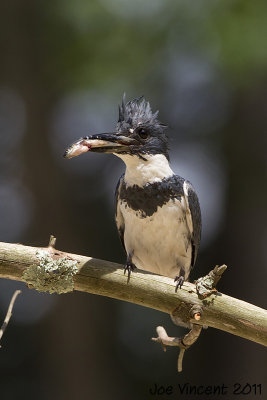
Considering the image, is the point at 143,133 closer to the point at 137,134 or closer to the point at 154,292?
the point at 137,134

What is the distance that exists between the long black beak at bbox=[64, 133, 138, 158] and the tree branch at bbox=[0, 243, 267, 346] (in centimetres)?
58

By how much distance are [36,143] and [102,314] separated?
2207 millimetres

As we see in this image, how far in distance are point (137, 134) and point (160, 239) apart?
0.72 meters

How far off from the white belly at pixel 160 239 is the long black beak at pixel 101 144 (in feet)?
1.47

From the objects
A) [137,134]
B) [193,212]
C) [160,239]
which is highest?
[137,134]

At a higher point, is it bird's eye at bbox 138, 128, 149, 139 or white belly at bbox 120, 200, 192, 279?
bird's eye at bbox 138, 128, 149, 139

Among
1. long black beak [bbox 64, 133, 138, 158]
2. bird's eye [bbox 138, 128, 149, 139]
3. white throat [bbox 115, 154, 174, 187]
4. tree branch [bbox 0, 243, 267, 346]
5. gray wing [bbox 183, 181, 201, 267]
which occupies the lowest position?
tree branch [bbox 0, 243, 267, 346]

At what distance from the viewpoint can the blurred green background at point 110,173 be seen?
689 centimetres

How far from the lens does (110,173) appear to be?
25.3 feet

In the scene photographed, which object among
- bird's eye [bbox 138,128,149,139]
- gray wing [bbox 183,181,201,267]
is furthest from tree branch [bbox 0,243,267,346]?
bird's eye [bbox 138,128,149,139]

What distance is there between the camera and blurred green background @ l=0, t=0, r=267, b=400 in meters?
6.89

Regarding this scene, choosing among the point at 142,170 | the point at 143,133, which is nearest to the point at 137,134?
the point at 143,133

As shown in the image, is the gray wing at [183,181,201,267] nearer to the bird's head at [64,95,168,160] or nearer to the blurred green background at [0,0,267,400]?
the bird's head at [64,95,168,160]

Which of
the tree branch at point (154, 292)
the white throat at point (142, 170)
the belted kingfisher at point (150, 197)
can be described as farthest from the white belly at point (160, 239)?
the tree branch at point (154, 292)
